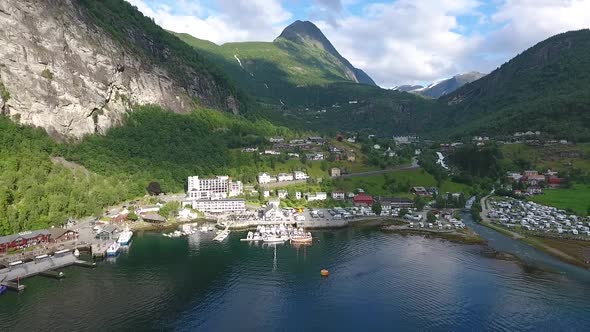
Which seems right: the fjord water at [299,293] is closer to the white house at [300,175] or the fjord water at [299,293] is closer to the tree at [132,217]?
the tree at [132,217]

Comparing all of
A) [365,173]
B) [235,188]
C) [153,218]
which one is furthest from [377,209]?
[153,218]

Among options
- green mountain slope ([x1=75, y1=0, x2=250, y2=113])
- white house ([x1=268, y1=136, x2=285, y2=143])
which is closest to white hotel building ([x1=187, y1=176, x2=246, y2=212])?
white house ([x1=268, y1=136, x2=285, y2=143])

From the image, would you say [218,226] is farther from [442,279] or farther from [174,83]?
[174,83]

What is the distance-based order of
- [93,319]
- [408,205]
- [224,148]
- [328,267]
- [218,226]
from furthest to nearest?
[224,148] → [408,205] → [218,226] → [328,267] → [93,319]

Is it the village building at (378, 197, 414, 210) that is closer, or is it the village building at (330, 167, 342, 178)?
the village building at (378, 197, 414, 210)

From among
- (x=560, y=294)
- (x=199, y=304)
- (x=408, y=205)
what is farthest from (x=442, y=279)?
(x=408, y=205)

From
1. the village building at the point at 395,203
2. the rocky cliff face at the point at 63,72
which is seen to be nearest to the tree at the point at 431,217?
the village building at the point at 395,203

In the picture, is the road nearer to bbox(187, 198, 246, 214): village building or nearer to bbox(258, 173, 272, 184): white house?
bbox(258, 173, 272, 184): white house
